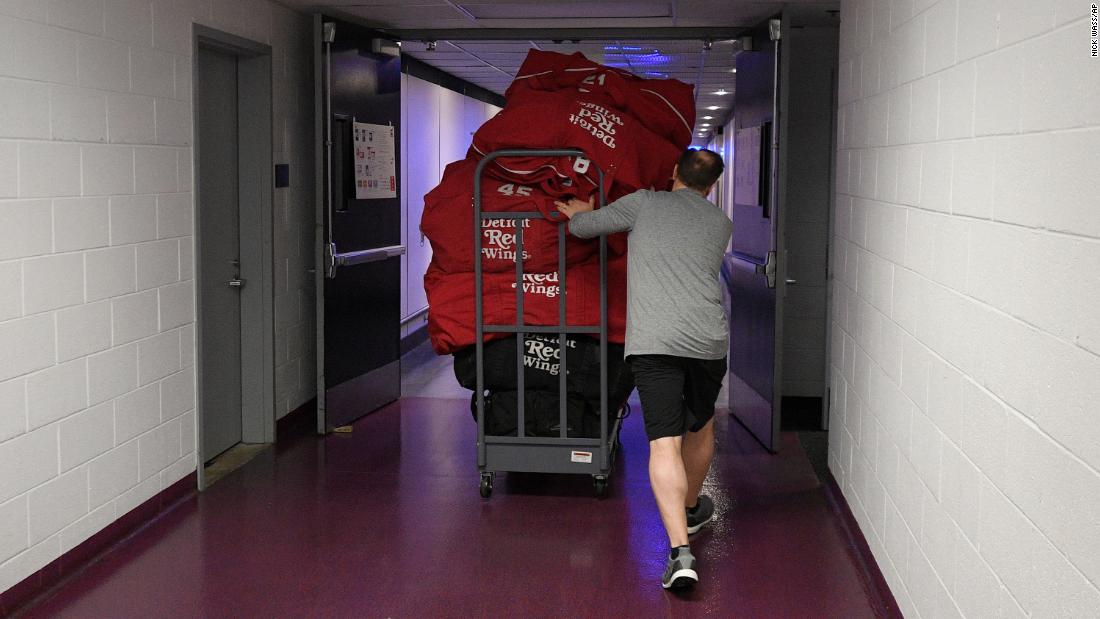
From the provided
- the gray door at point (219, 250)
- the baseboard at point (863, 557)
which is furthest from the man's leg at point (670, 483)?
the gray door at point (219, 250)

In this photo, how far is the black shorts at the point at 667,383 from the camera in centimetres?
400

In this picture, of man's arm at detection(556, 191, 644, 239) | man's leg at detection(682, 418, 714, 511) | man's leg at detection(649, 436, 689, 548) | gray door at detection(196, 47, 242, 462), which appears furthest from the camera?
gray door at detection(196, 47, 242, 462)

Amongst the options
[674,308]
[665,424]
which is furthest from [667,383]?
[674,308]

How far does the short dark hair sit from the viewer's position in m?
4.03

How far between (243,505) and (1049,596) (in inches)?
138

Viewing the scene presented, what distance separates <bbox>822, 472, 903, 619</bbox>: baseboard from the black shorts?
78 centimetres

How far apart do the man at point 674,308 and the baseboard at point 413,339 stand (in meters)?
5.45

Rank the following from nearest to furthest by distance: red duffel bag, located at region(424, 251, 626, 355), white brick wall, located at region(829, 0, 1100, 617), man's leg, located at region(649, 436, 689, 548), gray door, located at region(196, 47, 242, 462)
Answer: white brick wall, located at region(829, 0, 1100, 617)
man's leg, located at region(649, 436, 689, 548)
red duffel bag, located at region(424, 251, 626, 355)
gray door, located at region(196, 47, 242, 462)

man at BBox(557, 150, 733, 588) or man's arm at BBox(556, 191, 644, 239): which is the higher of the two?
man's arm at BBox(556, 191, 644, 239)

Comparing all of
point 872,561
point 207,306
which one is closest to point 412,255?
point 207,306

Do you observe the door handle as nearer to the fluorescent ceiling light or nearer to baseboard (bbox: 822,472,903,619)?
the fluorescent ceiling light

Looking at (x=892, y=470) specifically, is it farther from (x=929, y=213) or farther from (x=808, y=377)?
(x=808, y=377)

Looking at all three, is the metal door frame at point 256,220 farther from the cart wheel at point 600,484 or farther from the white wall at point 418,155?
the white wall at point 418,155

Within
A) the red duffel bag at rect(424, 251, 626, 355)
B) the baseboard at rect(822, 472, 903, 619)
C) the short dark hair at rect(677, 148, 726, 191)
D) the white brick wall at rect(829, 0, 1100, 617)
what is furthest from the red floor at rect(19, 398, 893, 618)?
the short dark hair at rect(677, 148, 726, 191)
